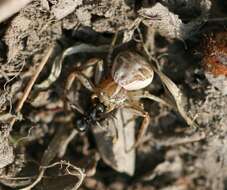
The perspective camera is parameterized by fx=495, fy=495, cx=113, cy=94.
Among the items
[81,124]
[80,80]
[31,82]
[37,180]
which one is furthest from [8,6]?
[37,180]

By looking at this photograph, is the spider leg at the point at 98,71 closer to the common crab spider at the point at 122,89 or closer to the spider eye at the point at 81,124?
the common crab spider at the point at 122,89

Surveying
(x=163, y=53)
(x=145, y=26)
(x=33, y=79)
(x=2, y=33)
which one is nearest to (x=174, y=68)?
(x=163, y=53)

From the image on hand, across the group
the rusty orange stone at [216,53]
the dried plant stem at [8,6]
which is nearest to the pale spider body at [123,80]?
the rusty orange stone at [216,53]

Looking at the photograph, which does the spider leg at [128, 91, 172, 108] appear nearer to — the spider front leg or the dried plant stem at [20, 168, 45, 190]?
the spider front leg

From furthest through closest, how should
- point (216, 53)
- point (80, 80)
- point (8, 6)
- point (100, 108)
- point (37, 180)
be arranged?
point (100, 108)
point (80, 80)
point (37, 180)
point (216, 53)
point (8, 6)

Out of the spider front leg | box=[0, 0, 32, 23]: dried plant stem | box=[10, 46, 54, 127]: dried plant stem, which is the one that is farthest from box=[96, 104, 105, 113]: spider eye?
box=[0, 0, 32, 23]: dried plant stem

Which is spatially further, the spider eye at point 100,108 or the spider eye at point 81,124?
the spider eye at point 100,108

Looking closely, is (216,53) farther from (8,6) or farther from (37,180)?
(37,180)
